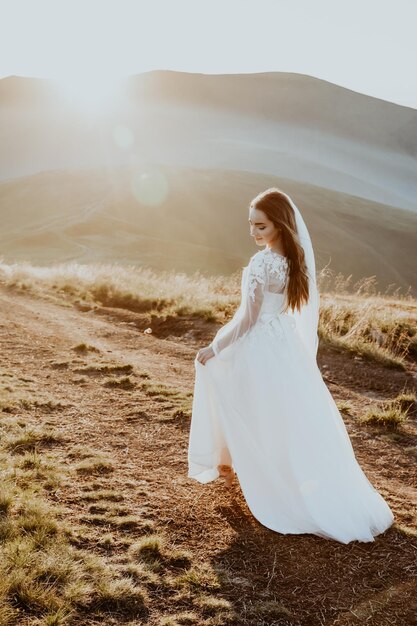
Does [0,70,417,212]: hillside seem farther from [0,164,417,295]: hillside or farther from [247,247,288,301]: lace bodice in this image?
[247,247,288,301]: lace bodice

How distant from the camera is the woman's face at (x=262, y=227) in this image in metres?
5.12

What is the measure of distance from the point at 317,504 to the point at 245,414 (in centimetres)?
96

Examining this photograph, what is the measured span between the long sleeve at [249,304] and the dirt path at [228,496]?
5.12ft

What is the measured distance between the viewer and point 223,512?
541 cm

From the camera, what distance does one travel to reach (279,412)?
16.4 feet

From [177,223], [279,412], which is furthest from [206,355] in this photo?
[177,223]

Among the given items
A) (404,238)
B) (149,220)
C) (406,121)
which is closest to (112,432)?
(149,220)

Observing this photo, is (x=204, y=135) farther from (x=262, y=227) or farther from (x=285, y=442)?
(x=285, y=442)

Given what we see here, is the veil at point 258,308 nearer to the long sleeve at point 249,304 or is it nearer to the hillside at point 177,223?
the long sleeve at point 249,304

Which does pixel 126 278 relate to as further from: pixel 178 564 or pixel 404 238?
pixel 404 238

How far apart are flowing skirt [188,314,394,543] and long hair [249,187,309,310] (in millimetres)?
336

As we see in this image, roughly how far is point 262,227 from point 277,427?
1760 mm

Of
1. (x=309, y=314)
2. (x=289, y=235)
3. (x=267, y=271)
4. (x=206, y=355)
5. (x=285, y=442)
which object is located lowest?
(x=285, y=442)

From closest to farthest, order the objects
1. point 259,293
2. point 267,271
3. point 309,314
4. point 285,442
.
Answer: point 285,442 < point 267,271 < point 259,293 < point 309,314
